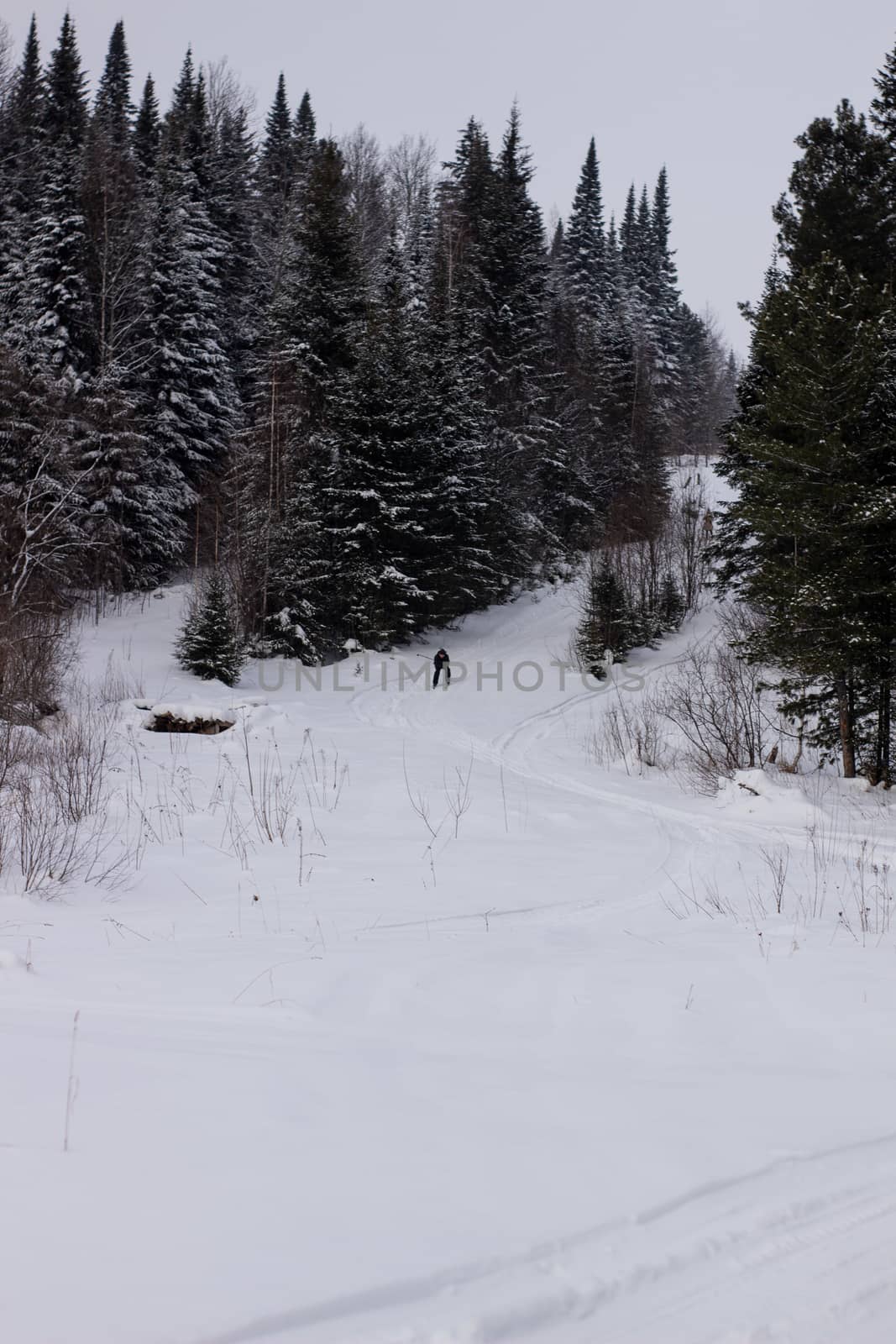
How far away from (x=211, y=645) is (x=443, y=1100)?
20.5 m

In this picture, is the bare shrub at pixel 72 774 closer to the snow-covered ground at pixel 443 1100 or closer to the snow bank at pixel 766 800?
the snow-covered ground at pixel 443 1100

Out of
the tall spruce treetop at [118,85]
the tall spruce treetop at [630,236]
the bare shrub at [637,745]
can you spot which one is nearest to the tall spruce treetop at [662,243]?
the tall spruce treetop at [630,236]

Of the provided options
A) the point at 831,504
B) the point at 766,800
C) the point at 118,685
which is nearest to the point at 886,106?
the point at 831,504

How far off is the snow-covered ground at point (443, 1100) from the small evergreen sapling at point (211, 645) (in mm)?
14977

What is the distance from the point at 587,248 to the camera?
49906 mm

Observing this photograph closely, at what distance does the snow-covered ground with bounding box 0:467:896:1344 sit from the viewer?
1.96 meters

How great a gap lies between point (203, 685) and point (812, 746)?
50.3 ft

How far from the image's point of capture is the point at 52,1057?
118 inches

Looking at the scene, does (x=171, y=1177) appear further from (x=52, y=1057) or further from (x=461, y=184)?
(x=461, y=184)

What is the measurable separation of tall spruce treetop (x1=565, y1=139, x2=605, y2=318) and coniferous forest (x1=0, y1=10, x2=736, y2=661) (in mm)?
8745

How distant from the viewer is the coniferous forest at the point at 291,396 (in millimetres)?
26266

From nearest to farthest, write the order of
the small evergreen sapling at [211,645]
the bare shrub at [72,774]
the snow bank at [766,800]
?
the bare shrub at [72,774] < the snow bank at [766,800] < the small evergreen sapling at [211,645]


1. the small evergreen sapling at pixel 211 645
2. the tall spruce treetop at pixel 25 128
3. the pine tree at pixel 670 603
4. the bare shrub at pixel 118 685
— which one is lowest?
the bare shrub at pixel 118 685

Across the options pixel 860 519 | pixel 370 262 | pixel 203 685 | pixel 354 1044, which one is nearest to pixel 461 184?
pixel 370 262
